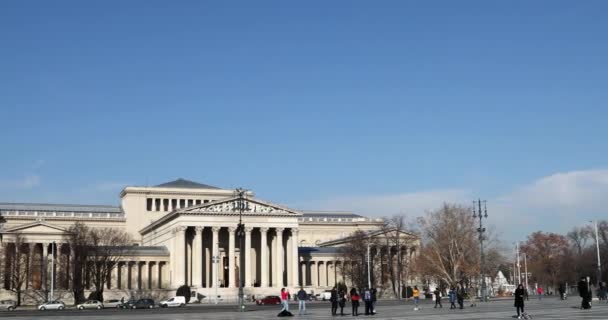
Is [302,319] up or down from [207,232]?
down

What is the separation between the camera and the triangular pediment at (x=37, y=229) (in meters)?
138

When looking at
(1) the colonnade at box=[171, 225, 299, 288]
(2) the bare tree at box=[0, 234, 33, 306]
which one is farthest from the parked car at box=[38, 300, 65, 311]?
(1) the colonnade at box=[171, 225, 299, 288]

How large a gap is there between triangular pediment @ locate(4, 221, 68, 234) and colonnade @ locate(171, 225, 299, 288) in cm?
2075

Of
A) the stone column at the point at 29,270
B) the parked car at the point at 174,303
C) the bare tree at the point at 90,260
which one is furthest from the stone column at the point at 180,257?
the stone column at the point at 29,270

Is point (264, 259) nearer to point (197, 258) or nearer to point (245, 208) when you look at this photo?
point (245, 208)

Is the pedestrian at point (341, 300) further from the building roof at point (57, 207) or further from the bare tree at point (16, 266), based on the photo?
the building roof at point (57, 207)

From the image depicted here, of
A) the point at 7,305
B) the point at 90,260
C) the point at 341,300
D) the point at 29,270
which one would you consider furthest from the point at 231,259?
the point at 341,300

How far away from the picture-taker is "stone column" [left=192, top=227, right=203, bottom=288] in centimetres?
13438

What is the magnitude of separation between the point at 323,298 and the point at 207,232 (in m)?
26.6

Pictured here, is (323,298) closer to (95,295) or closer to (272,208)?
(272,208)

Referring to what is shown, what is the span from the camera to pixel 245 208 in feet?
443

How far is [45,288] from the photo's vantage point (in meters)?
122

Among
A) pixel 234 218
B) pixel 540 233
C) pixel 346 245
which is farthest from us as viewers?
pixel 540 233

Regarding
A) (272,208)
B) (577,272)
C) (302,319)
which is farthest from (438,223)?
(302,319)
